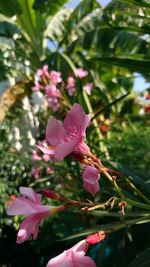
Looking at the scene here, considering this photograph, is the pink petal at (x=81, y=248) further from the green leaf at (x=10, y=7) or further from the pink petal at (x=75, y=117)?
the green leaf at (x=10, y=7)

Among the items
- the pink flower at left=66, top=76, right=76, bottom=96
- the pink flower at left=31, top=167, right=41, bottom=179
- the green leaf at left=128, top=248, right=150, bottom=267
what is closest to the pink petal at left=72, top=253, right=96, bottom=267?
the green leaf at left=128, top=248, right=150, bottom=267

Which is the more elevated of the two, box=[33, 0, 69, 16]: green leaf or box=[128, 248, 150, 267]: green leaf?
box=[33, 0, 69, 16]: green leaf

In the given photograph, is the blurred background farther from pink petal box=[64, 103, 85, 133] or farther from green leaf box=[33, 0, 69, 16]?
pink petal box=[64, 103, 85, 133]

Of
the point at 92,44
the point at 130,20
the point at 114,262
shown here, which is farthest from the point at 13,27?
the point at 114,262

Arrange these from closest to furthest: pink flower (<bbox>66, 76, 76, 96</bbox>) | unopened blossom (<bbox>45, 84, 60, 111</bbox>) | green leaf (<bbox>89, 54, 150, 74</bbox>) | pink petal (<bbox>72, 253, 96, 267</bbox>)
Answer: pink petal (<bbox>72, 253, 96, 267</bbox>), green leaf (<bbox>89, 54, 150, 74</bbox>), unopened blossom (<bbox>45, 84, 60, 111</bbox>), pink flower (<bbox>66, 76, 76, 96</bbox>)

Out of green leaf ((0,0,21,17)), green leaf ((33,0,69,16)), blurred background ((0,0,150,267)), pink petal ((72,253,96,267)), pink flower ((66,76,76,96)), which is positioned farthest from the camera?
green leaf ((33,0,69,16))

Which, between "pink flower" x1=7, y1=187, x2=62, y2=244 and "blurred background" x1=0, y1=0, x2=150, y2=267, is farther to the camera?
"blurred background" x1=0, y1=0, x2=150, y2=267

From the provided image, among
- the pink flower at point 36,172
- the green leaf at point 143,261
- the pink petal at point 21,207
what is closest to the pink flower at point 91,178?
the pink petal at point 21,207
